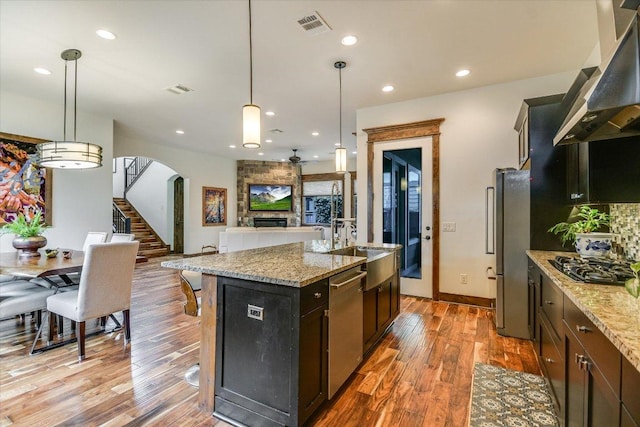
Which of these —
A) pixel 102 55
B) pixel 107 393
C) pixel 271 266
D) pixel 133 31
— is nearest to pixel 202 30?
pixel 133 31

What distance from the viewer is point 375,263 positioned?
8.73 ft

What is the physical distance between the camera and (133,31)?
296cm

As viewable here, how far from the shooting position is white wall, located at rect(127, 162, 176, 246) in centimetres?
974

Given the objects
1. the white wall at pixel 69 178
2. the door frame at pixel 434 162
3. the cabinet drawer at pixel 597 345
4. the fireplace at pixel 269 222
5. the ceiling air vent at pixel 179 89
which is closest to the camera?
the cabinet drawer at pixel 597 345

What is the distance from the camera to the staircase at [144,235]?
349 inches

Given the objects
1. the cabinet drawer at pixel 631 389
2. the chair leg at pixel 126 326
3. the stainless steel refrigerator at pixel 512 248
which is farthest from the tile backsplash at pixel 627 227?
the chair leg at pixel 126 326

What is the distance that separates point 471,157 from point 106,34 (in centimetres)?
460

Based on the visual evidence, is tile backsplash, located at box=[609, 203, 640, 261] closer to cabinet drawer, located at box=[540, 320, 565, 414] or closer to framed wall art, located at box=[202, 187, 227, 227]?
cabinet drawer, located at box=[540, 320, 565, 414]

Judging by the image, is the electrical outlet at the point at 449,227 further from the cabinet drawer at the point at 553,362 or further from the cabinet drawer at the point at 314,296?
the cabinet drawer at the point at 314,296

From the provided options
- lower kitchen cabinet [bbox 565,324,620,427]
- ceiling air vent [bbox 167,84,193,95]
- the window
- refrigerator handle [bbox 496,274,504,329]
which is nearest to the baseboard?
refrigerator handle [bbox 496,274,504,329]

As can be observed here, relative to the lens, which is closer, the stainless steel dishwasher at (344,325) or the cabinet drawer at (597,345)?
the cabinet drawer at (597,345)

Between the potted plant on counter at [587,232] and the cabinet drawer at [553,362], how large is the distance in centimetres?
69

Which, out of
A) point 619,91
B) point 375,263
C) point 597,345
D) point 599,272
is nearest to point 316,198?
point 375,263

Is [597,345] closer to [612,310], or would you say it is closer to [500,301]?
[612,310]
